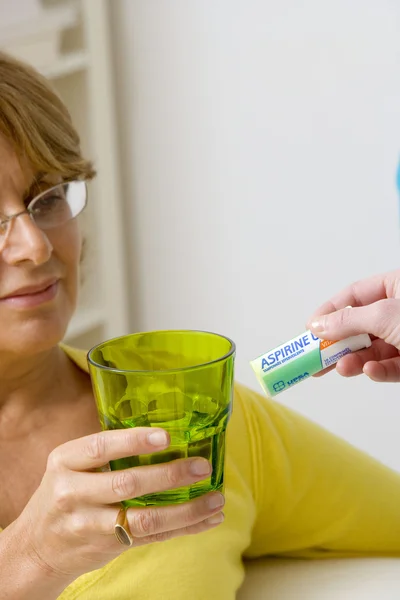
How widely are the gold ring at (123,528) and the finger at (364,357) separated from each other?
299mm

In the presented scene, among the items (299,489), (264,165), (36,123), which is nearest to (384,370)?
(299,489)

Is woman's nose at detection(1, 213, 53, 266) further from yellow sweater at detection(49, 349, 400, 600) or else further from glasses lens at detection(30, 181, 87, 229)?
yellow sweater at detection(49, 349, 400, 600)

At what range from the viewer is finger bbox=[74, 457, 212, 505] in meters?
0.58

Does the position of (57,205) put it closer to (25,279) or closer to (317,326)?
(25,279)

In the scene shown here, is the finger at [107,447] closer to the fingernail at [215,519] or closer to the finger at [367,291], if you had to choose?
the fingernail at [215,519]

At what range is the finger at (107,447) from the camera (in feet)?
1.86

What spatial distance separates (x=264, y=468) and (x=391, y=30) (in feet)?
3.99

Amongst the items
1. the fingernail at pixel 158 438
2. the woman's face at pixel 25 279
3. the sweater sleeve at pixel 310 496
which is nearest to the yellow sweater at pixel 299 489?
the sweater sleeve at pixel 310 496

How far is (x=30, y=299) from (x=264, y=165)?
1261mm

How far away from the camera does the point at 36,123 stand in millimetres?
987

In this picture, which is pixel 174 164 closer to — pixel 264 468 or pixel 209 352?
pixel 264 468

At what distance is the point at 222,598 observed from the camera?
0.93 meters

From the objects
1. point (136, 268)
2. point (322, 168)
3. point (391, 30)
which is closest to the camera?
point (391, 30)

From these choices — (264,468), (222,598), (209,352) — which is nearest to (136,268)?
(264,468)
